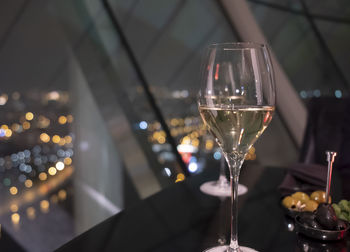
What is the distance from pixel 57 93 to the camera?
3.81m

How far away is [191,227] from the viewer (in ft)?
2.22

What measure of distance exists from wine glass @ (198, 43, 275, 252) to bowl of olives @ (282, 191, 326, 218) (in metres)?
0.26

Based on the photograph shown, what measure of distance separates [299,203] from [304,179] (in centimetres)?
26

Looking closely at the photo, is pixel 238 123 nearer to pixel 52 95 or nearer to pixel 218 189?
pixel 218 189

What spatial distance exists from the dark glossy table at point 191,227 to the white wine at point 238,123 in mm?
191

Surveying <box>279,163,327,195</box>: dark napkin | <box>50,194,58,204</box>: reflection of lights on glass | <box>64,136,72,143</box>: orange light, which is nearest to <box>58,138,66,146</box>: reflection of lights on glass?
<box>64,136,72,143</box>: orange light

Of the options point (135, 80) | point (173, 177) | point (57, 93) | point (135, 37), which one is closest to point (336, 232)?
point (173, 177)

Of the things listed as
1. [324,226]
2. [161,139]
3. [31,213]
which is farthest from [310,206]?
[31,213]

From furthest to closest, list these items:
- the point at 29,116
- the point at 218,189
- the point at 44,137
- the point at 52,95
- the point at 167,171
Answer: the point at 52,95, the point at 44,137, the point at 29,116, the point at 167,171, the point at 218,189

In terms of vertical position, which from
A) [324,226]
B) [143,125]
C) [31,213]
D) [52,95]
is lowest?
[31,213]

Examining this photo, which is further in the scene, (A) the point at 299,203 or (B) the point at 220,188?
(B) the point at 220,188

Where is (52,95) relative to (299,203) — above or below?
above

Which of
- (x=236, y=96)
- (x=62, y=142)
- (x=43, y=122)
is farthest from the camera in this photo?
(x=43, y=122)

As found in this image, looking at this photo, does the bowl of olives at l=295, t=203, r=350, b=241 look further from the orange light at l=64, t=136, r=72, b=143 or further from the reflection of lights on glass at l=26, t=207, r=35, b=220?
the orange light at l=64, t=136, r=72, b=143
